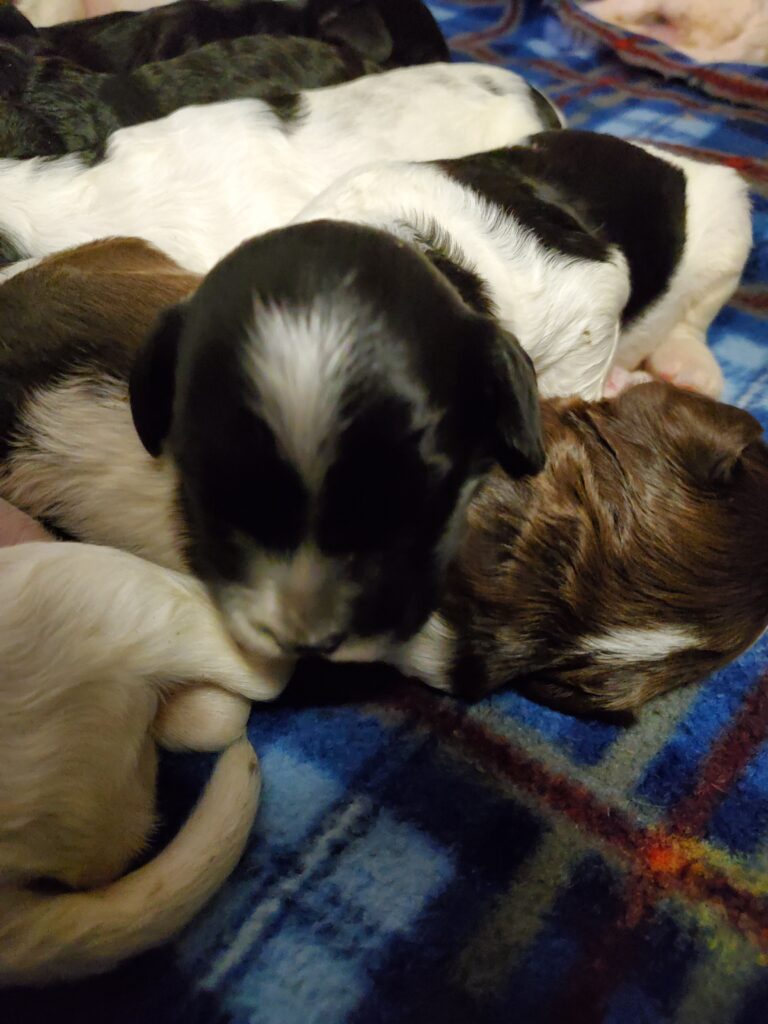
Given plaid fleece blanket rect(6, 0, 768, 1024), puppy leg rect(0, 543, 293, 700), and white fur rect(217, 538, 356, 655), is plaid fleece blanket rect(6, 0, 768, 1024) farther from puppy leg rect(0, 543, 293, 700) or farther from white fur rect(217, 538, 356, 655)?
white fur rect(217, 538, 356, 655)

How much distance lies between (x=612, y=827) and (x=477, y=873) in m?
0.23

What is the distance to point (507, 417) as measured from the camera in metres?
1.30

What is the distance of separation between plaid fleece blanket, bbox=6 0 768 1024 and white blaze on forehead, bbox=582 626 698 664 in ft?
0.68

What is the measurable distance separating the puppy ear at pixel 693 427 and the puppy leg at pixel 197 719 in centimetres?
81

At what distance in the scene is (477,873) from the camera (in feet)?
4.61

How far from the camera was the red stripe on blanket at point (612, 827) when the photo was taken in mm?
1372

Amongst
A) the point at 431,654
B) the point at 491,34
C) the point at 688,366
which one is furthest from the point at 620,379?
the point at 491,34

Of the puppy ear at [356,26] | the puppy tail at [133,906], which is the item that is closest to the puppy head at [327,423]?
the puppy tail at [133,906]

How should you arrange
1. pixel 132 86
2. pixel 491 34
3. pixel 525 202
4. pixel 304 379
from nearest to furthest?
pixel 304 379, pixel 525 202, pixel 132 86, pixel 491 34

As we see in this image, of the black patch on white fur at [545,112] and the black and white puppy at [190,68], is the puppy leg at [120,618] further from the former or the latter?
the black patch on white fur at [545,112]

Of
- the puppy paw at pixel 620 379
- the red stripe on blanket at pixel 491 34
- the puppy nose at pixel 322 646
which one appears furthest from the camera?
the red stripe on blanket at pixel 491 34

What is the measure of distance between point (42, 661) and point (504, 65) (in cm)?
347

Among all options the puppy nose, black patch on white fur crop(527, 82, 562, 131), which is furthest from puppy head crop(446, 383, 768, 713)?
black patch on white fur crop(527, 82, 562, 131)

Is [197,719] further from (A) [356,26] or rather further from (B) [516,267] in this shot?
(A) [356,26]
